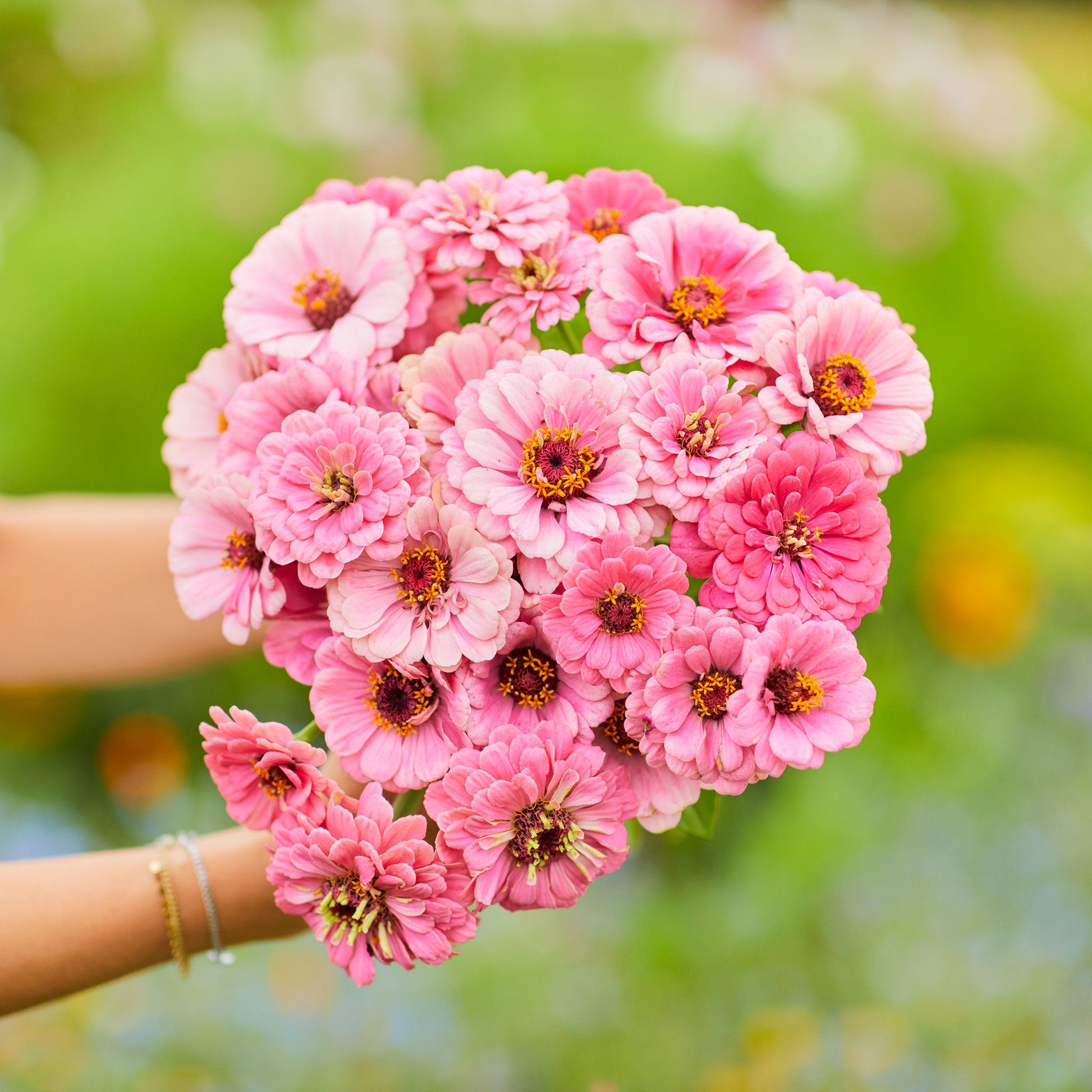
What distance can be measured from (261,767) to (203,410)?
275 mm

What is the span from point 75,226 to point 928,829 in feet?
6.21

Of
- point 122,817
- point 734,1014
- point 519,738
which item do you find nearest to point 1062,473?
point 734,1014

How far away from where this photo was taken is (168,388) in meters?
1.74

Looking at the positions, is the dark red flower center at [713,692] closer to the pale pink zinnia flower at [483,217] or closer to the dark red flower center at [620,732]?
the dark red flower center at [620,732]

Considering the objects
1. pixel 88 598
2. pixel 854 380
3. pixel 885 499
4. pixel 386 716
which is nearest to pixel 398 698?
pixel 386 716

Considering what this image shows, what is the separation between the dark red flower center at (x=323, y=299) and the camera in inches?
27.1

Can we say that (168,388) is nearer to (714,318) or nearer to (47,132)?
(47,132)

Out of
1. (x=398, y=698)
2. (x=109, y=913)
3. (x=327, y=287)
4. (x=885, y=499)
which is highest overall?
(x=327, y=287)

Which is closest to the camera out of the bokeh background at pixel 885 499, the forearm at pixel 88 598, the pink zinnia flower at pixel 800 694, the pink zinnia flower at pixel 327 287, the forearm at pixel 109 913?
the pink zinnia flower at pixel 800 694

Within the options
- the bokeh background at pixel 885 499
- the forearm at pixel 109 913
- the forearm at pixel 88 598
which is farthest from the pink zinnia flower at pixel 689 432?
the bokeh background at pixel 885 499

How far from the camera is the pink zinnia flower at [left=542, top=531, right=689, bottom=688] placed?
563mm

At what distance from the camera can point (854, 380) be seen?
2.06 feet

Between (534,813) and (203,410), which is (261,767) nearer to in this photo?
(534,813)

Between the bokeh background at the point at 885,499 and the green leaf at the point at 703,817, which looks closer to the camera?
the green leaf at the point at 703,817
